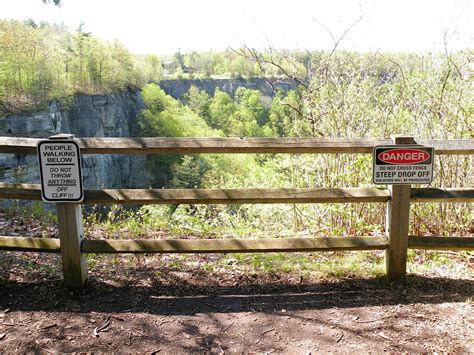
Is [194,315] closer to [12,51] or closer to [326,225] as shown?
[326,225]

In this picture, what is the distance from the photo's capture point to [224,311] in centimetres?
361

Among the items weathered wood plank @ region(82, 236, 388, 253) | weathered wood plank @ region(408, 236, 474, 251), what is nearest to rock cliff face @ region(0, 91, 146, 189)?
weathered wood plank @ region(82, 236, 388, 253)

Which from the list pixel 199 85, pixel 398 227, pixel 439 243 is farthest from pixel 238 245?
pixel 199 85

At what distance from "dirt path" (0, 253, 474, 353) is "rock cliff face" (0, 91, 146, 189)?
82.5 ft

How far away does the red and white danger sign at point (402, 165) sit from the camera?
12.4ft

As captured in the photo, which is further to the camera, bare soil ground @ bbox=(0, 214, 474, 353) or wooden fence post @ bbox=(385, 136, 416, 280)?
wooden fence post @ bbox=(385, 136, 416, 280)

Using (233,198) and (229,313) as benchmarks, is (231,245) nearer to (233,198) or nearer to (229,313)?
(233,198)

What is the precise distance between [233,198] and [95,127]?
4916cm

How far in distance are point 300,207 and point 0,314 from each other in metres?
4.12

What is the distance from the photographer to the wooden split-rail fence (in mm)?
3730

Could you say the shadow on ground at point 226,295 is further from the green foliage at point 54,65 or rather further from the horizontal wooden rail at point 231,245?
the green foliage at point 54,65

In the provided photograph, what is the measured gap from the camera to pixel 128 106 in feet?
210

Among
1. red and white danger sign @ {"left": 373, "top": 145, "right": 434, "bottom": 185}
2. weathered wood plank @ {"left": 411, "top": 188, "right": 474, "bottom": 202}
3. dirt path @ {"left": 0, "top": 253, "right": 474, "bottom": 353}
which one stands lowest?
dirt path @ {"left": 0, "top": 253, "right": 474, "bottom": 353}

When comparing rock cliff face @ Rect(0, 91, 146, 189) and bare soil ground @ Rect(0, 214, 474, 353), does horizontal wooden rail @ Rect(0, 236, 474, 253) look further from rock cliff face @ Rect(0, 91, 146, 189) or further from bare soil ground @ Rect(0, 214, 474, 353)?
rock cliff face @ Rect(0, 91, 146, 189)
